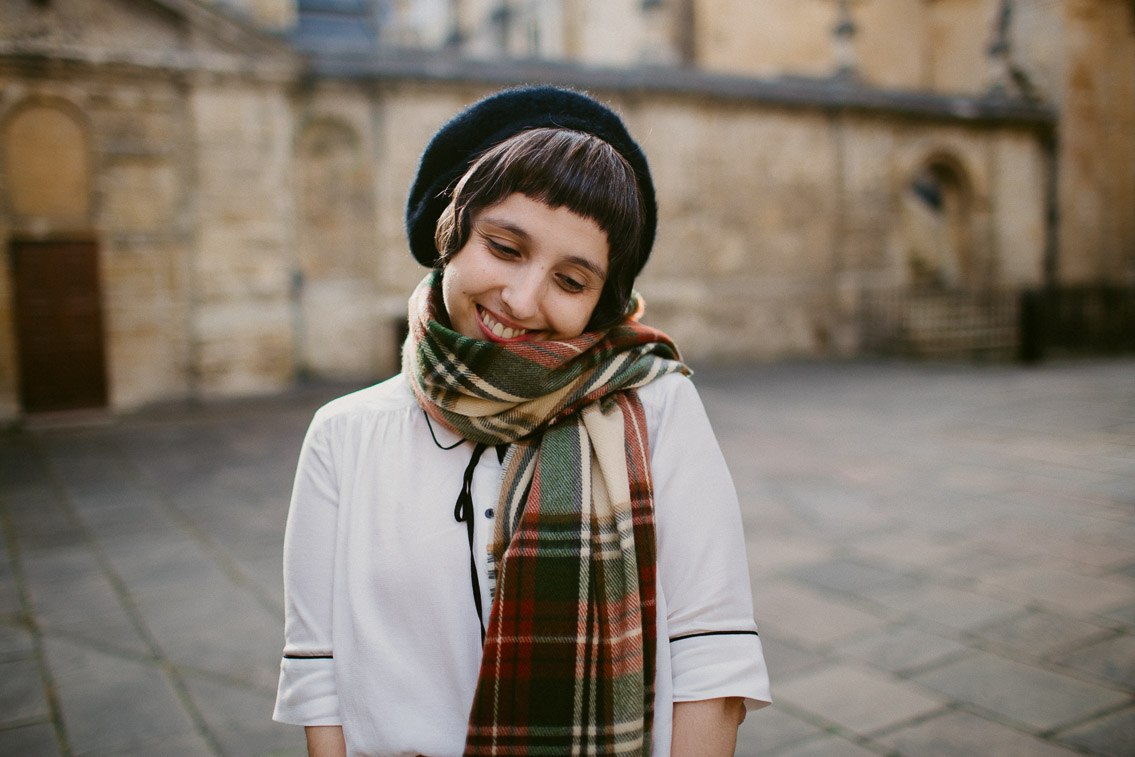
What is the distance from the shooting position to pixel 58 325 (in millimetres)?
10312

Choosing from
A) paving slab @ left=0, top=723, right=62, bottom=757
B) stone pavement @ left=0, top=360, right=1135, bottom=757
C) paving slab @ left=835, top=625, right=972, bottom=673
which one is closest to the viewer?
paving slab @ left=0, top=723, right=62, bottom=757

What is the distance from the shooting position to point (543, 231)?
123cm

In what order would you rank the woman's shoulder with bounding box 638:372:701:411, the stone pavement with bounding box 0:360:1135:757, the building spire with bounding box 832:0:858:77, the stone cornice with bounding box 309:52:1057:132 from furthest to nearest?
the building spire with bounding box 832:0:858:77, the stone cornice with bounding box 309:52:1057:132, the stone pavement with bounding box 0:360:1135:757, the woman's shoulder with bounding box 638:372:701:411

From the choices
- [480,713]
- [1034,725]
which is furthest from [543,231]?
[1034,725]

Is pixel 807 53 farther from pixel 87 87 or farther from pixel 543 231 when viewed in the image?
pixel 543 231

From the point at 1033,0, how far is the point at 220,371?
765 inches

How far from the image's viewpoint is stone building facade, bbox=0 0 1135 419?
10188 mm

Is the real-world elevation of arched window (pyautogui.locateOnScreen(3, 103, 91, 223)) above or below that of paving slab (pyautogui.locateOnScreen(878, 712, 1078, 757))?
above

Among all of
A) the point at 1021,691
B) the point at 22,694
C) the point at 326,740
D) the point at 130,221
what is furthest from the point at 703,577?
the point at 130,221

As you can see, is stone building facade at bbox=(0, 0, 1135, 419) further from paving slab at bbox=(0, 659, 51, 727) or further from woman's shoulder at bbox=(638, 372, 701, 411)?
woman's shoulder at bbox=(638, 372, 701, 411)

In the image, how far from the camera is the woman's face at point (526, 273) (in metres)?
1.24

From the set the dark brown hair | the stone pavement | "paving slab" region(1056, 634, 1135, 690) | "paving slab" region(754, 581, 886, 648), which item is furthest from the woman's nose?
"paving slab" region(1056, 634, 1135, 690)

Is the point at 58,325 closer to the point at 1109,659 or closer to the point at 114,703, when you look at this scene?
the point at 114,703

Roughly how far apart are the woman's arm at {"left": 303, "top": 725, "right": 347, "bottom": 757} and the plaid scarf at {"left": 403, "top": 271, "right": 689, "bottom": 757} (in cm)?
24
